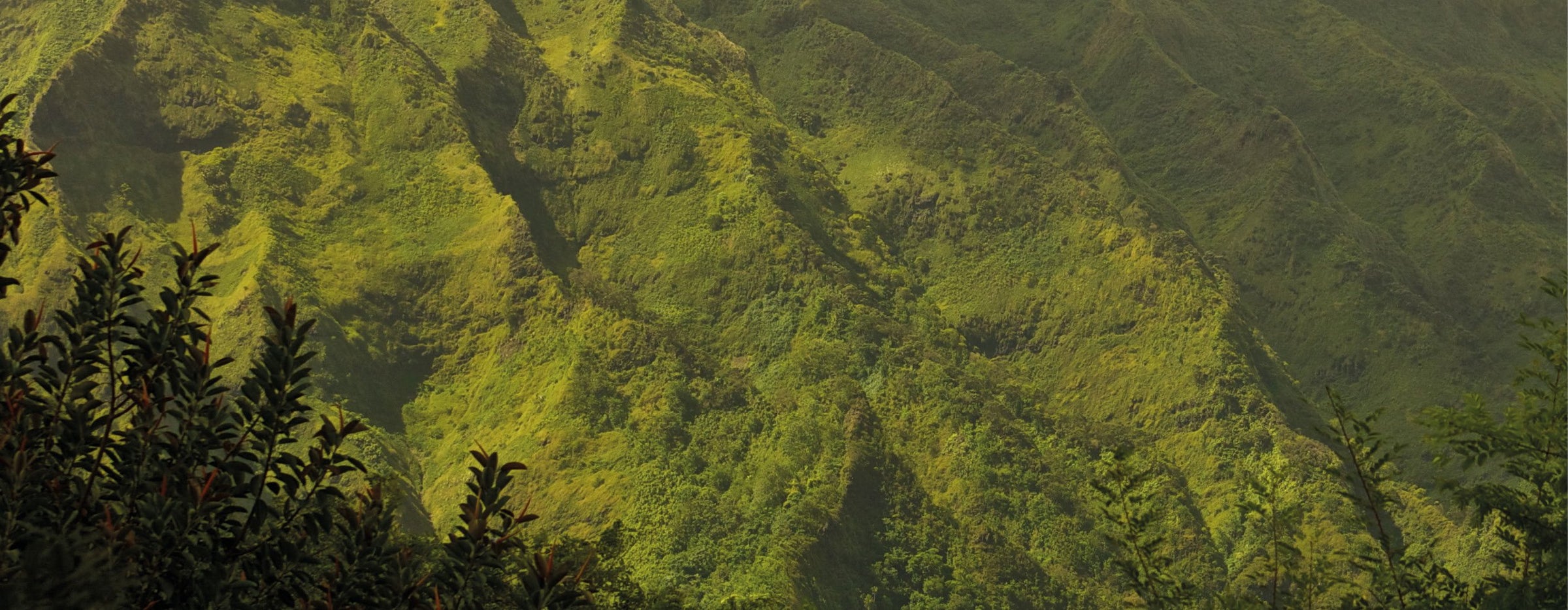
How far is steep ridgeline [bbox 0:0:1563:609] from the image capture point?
5481 centimetres

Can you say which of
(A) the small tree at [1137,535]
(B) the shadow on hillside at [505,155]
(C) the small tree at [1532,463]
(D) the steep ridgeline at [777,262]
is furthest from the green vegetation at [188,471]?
(B) the shadow on hillside at [505,155]

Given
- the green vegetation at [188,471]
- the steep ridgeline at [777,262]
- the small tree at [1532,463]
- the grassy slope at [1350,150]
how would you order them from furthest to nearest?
the grassy slope at [1350,150] → the steep ridgeline at [777,262] → the small tree at [1532,463] → the green vegetation at [188,471]

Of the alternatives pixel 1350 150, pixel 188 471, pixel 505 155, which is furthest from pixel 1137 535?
pixel 1350 150

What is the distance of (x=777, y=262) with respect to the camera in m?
68.6

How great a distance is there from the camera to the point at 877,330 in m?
65.4

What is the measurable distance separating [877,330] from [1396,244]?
166ft

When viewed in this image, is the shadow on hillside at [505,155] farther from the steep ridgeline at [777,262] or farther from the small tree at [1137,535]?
the small tree at [1137,535]

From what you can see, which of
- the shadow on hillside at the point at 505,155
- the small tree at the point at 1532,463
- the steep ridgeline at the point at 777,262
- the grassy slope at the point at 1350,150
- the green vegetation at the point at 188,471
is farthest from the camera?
the grassy slope at the point at 1350,150

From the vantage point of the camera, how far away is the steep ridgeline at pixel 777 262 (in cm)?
5481

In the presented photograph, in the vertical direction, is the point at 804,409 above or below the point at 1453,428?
below

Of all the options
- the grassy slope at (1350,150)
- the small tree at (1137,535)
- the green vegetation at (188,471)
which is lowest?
the grassy slope at (1350,150)

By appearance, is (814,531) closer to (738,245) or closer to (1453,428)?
(738,245)

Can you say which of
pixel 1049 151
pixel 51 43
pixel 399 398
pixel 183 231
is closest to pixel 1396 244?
pixel 1049 151

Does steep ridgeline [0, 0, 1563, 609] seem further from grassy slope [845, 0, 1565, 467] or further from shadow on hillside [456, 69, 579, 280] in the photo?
grassy slope [845, 0, 1565, 467]
